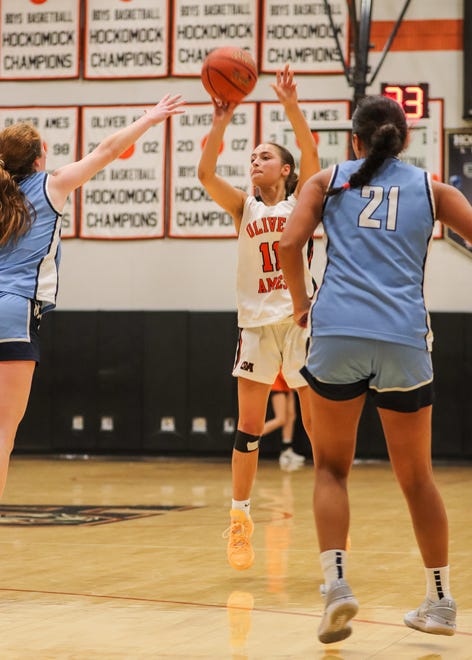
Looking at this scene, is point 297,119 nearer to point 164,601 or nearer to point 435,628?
point 164,601

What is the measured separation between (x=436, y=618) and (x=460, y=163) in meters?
9.68

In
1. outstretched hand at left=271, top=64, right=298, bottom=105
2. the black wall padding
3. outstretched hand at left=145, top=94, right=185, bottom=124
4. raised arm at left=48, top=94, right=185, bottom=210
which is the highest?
outstretched hand at left=271, top=64, right=298, bottom=105

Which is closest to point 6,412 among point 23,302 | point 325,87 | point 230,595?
point 23,302

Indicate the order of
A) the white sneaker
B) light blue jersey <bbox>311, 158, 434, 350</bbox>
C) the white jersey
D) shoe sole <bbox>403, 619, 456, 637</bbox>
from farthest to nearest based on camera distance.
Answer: the white sneaker
the white jersey
shoe sole <bbox>403, 619, 456, 637</bbox>
light blue jersey <bbox>311, 158, 434, 350</bbox>

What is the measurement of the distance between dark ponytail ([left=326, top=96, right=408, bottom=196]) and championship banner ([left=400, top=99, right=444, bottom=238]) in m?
6.41

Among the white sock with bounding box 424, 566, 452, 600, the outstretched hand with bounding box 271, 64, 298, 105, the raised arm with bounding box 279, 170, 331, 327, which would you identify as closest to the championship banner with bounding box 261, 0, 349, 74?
the outstretched hand with bounding box 271, 64, 298, 105

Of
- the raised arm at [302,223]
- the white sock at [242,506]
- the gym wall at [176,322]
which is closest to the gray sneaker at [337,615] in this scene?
the raised arm at [302,223]

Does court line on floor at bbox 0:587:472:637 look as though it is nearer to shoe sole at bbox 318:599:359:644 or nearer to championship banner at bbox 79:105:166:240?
shoe sole at bbox 318:599:359:644

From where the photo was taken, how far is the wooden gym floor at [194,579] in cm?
359

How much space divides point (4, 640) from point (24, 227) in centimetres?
152

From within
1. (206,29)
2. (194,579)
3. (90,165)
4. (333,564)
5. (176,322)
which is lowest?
(194,579)

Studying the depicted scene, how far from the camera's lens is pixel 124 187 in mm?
13352

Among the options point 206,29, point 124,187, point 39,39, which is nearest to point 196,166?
point 124,187

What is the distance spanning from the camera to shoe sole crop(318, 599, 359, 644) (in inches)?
132
